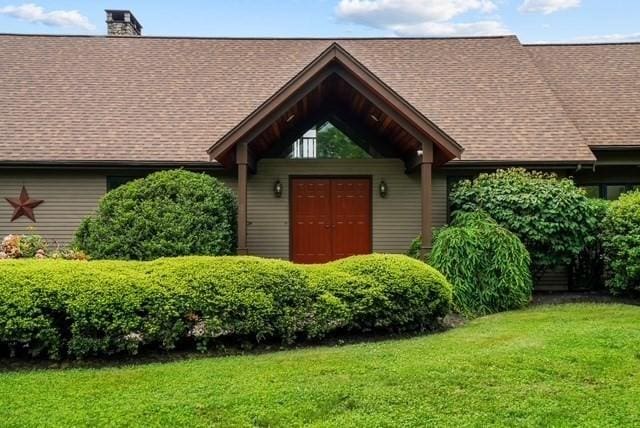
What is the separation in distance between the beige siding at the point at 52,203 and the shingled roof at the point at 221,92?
0.54m

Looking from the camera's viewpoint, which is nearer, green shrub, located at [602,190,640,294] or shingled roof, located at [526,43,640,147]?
green shrub, located at [602,190,640,294]

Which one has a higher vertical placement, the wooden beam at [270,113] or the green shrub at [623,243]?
the wooden beam at [270,113]

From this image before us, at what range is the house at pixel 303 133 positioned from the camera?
9.83 m

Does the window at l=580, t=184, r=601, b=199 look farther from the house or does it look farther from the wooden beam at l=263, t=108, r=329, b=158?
the wooden beam at l=263, t=108, r=329, b=158

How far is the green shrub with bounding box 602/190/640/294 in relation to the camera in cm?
880

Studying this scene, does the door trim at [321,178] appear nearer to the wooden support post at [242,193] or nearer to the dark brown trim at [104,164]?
the dark brown trim at [104,164]

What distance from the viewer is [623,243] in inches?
351

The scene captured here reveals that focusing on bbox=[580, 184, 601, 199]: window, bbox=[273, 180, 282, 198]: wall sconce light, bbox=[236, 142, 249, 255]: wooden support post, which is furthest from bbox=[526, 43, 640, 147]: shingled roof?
bbox=[236, 142, 249, 255]: wooden support post

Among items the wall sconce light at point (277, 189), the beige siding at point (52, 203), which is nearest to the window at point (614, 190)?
the wall sconce light at point (277, 189)

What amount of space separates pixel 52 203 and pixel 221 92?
469 cm

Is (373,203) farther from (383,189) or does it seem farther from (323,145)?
(323,145)

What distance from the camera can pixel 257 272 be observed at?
649 centimetres

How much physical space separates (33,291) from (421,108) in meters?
9.29

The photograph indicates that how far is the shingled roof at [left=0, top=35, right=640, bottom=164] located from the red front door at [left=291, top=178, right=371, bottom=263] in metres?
2.27
